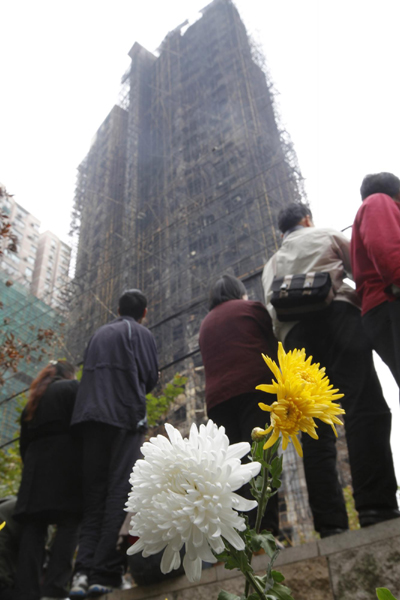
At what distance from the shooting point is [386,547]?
1265mm

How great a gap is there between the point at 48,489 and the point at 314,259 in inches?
46.9

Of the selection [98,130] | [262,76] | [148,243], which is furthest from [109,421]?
[98,130]

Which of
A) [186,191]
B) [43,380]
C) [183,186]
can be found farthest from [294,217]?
[183,186]

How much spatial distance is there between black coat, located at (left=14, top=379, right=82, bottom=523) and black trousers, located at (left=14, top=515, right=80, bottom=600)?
0.04 metres

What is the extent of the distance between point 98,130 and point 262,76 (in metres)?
5.83

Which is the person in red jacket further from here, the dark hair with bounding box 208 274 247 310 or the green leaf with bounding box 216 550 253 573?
the green leaf with bounding box 216 550 253 573

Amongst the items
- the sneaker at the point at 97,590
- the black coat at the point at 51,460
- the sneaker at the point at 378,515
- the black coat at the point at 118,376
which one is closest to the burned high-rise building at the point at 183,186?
the black coat at the point at 118,376

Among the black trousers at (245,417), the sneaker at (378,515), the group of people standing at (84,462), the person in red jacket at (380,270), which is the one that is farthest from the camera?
the group of people standing at (84,462)

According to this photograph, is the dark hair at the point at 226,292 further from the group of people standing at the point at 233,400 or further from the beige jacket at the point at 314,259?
the beige jacket at the point at 314,259

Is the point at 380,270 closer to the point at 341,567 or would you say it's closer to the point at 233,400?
the point at 233,400

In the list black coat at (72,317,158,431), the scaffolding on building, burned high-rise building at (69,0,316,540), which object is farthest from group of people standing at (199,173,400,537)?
burned high-rise building at (69,0,316,540)

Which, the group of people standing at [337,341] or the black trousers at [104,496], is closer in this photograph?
the group of people standing at [337,341]

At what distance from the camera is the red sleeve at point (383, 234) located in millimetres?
1574

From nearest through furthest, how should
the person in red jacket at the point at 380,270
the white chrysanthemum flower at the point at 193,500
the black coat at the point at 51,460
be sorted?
1. the white chrysanthemum flower at the point at 193,500
2. the person in red jacket at the point at 380,270
3. the black coat at the point at 51,460
